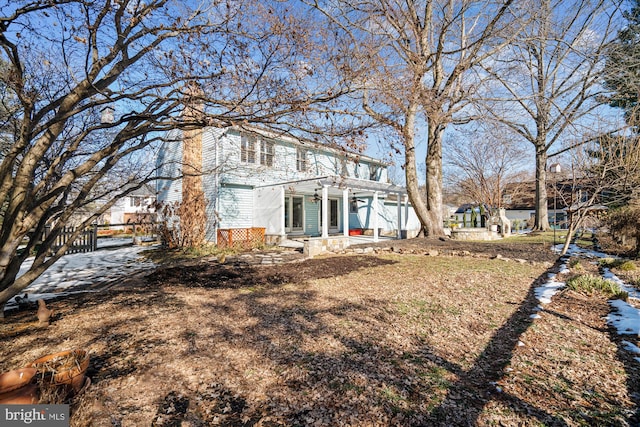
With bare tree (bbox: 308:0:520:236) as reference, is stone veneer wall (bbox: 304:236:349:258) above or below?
below


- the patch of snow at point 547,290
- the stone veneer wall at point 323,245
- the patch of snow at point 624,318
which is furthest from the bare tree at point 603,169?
the stone veneer wall at point 323,245

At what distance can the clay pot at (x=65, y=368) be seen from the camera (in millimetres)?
2291

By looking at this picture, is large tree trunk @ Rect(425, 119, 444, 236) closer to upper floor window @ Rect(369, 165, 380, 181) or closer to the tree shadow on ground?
upper floor window @ Rect(369, 165, 380, 181)

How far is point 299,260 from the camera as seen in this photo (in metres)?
9.63

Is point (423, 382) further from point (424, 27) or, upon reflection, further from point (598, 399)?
point (424, 27)

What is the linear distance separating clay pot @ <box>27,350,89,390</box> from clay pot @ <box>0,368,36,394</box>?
0.08 metres

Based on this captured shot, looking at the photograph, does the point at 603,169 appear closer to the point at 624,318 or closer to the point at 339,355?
the point at 624,318

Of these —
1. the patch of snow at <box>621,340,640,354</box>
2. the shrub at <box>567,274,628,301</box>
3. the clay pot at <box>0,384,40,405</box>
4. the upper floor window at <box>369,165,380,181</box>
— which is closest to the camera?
the clay pot at <box>0,384,40,405</box>

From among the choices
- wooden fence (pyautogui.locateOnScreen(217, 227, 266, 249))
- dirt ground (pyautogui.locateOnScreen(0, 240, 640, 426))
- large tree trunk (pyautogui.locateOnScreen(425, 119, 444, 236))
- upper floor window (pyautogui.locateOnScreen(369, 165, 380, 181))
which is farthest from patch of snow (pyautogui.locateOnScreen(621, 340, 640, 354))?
upper floor window (pyautogui.locateOnScreen(369, 165, 380, 181))

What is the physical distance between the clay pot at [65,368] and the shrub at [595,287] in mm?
7028

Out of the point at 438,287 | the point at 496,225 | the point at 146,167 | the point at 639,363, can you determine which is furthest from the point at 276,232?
the point at 496,225

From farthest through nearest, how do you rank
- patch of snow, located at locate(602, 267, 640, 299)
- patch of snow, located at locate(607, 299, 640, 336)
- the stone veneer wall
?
the stone veneer wall → patch of snow, located at locate(602, 267, 640, 299) → patch of snow, located at locate(607, 299, 640, 336)

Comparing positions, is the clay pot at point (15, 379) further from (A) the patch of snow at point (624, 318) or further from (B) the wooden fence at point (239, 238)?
(B) the wooden fence at point (239, 238)

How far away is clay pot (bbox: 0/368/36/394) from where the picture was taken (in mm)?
2184
